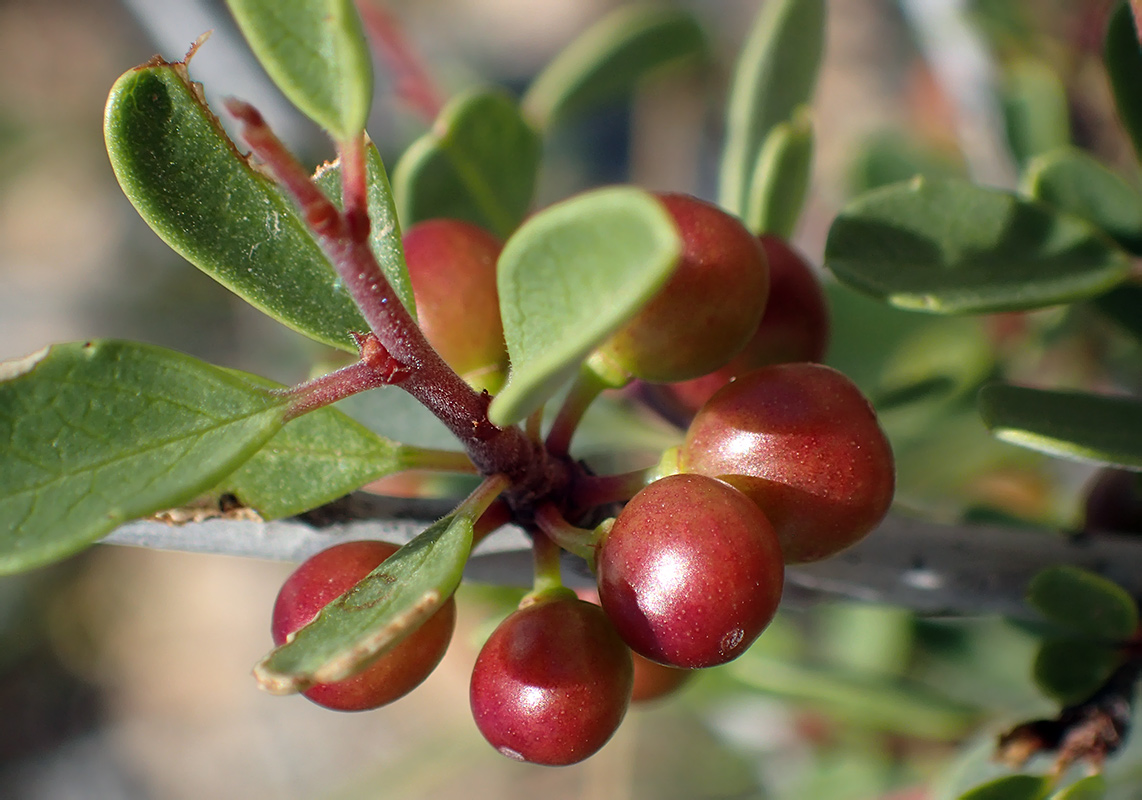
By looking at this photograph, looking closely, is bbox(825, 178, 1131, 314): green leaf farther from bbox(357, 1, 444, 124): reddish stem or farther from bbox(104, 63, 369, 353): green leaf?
bbox(357, 1, 444, 124): reddish stem

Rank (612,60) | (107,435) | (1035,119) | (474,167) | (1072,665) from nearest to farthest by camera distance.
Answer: (107,435) → (1072,665) → (474,167) → (1035,119) → (612,60)

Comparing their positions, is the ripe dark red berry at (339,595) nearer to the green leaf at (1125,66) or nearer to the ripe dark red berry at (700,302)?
the ripe dark red berry at (700,302)

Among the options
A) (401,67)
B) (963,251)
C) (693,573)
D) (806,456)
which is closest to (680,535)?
(693,573)

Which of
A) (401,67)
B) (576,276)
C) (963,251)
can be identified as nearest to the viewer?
(576,276)

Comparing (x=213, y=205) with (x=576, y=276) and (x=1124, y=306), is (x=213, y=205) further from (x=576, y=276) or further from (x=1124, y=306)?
(x=1124, y=306)

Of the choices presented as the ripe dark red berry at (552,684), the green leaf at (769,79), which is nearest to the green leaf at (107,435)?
the ripe dark red berry at (552,684)

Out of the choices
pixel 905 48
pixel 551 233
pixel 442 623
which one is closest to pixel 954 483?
pixel 442 623
